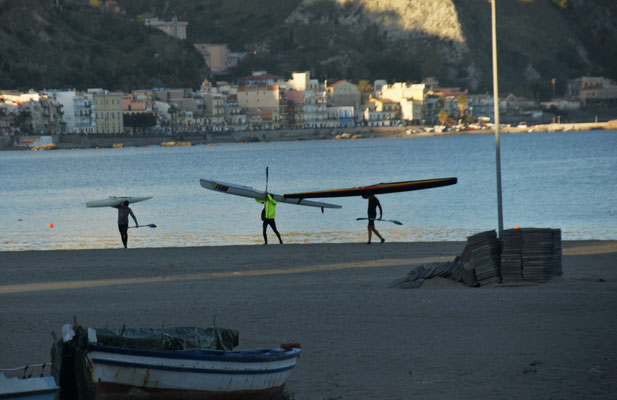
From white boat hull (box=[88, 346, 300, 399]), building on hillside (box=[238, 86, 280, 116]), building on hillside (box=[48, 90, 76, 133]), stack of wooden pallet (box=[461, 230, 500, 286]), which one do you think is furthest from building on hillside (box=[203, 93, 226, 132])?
white boat hull (box=[88, 346, 300, 399])

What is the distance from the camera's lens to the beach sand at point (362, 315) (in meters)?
10.5

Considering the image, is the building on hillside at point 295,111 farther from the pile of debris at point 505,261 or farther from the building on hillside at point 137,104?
the pile of debris at point 505,261

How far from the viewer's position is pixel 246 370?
8.67 m

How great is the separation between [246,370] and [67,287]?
373 inches

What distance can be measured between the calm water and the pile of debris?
12095mm

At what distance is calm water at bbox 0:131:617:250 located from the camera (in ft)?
104

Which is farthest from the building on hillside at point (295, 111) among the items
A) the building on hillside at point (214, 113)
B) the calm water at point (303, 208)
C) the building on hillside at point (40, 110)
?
the calm water at point (303, 208)

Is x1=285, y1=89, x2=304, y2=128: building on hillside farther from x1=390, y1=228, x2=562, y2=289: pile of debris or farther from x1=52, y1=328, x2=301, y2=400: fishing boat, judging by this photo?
x1=52, y1=328, x2=301, y2=400: fishing boat

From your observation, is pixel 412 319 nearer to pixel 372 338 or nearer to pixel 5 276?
pixel 372 338

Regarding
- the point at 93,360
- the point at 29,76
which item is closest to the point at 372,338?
the point at 93,360

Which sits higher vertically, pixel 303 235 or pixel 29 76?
pixel 29 76

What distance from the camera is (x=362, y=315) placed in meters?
14.0

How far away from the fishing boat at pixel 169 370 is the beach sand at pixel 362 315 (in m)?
1.36

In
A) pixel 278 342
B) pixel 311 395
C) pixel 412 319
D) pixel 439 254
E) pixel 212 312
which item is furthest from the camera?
pixel 439 254
